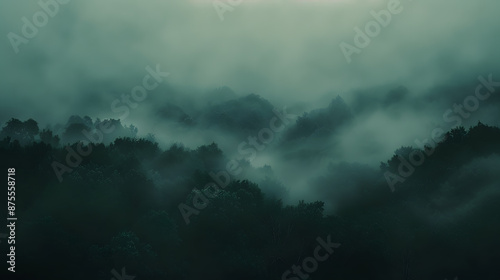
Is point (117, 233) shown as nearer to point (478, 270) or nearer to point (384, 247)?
point (384, 247)

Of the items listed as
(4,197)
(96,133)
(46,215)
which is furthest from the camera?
(96,133)

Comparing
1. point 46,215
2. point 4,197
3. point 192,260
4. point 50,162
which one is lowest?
point 192,260

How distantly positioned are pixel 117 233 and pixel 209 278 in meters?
9.98

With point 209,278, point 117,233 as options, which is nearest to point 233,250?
point 209,278

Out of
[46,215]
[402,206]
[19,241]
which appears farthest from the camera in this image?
[402,206]

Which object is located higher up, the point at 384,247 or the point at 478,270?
the point at 384,247

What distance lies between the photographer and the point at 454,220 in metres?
61.9

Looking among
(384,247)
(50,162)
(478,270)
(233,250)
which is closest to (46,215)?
(50,162)

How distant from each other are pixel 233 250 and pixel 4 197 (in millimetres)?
23919

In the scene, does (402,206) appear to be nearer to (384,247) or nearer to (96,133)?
(384,247)

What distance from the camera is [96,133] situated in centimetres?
9125

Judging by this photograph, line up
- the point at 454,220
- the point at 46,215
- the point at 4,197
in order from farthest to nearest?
1. the point at 454,220
2. the point at 4,197
3. the point at 46,215

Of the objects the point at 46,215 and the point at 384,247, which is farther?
the point at 384,247

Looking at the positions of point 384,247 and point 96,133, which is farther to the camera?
point 96,133
